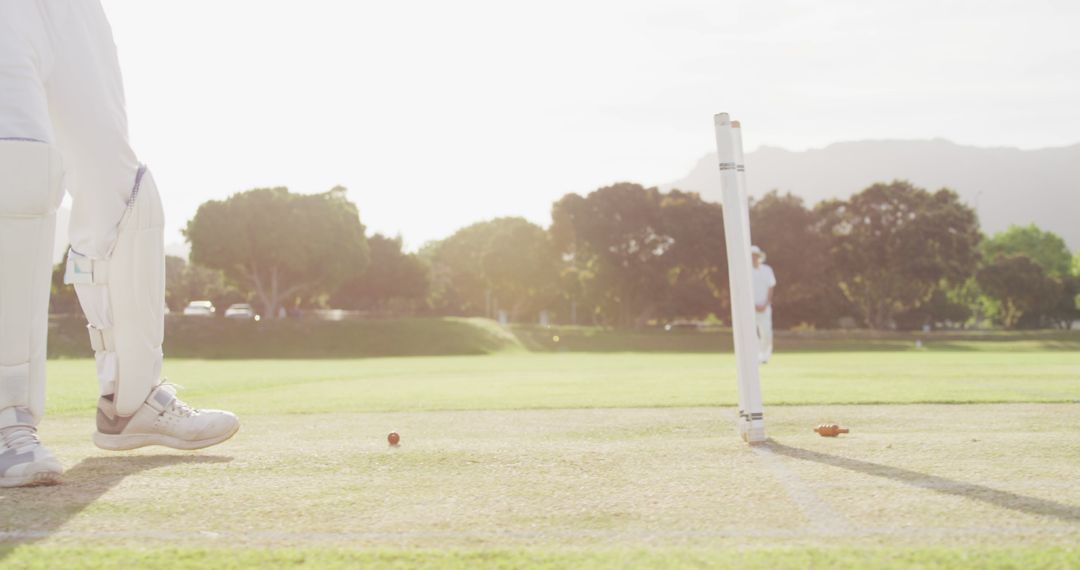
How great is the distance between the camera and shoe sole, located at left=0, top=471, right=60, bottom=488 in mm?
3794

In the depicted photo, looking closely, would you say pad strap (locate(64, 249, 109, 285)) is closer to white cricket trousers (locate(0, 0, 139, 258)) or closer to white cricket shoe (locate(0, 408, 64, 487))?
white cricket trousers (locate(0, 0, 139, 258))

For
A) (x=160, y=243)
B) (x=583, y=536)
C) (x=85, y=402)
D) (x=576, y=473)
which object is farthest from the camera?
(x=85, y=402)

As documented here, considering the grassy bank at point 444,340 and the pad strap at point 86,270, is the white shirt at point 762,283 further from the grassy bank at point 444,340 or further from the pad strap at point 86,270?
the grassy bank at point 444,340

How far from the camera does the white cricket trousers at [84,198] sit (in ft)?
Answer: 13.5

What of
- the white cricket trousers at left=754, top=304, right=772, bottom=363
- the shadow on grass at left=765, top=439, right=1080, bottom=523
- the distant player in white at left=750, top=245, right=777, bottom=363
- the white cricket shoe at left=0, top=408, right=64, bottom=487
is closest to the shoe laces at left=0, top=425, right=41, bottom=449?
the white cricket shoe at left=0, top=408, right=64, bottom=487

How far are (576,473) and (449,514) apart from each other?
1.07 metres

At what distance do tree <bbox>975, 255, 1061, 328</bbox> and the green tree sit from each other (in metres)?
12.5

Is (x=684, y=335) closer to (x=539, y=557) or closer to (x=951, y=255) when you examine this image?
(x=951, y=255)

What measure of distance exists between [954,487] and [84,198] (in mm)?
4238

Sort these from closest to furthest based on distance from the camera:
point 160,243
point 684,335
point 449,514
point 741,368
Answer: point 449,514 → point 160,243 → point 741,368 → point 684,335

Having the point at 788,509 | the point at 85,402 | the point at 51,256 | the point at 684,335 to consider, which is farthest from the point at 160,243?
the point at 684,335

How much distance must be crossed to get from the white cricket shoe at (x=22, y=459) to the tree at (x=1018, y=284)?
105m

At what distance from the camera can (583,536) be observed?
2.87 metres

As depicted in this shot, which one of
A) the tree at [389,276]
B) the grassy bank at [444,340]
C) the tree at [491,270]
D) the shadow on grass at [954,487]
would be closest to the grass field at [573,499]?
the shadow on grass at [954,487]
